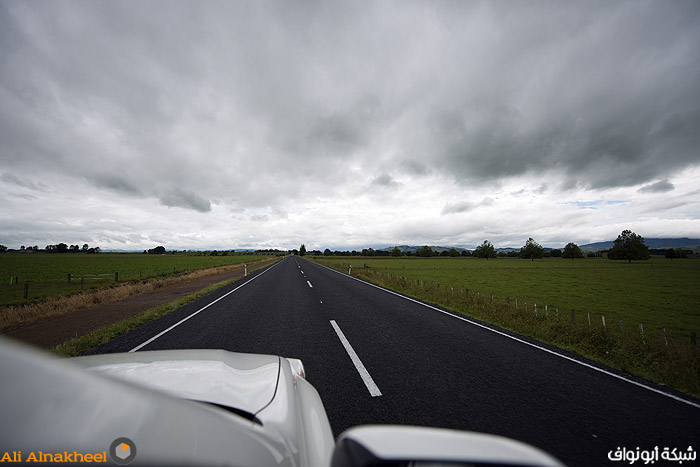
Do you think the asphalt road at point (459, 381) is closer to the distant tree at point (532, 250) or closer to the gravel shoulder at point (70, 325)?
the gravel shoulder at point (70, 325)

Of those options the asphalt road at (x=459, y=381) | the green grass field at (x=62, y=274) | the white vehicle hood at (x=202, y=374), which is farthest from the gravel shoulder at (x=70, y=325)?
the green grass field at (x=62, y=274)

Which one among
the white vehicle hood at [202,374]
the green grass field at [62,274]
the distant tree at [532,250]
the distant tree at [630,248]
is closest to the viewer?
the white vehicle hood at [202,374]

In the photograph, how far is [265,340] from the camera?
221 inches

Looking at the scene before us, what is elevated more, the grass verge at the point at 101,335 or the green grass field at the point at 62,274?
the grass verge at the point at 101,335

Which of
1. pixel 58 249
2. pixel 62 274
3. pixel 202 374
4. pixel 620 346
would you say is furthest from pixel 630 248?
pixel 58 249

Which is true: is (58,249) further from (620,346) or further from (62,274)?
(620,346)

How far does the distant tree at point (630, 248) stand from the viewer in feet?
248

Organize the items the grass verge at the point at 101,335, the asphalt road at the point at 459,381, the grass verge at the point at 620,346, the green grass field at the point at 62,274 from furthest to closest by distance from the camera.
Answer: the green grass field at the point at 62,274 → the grass verge at the point at 101,335 → the grass verge at the point at 620,346 → the asphalt road at the point at 459,381

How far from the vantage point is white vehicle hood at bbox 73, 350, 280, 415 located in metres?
1.68

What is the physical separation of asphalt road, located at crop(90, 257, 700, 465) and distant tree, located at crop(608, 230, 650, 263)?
106m

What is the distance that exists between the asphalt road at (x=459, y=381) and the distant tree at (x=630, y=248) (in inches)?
4168

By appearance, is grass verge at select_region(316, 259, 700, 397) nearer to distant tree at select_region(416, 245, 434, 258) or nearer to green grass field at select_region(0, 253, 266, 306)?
green grass field at select_region(0, 253, 266, 306)

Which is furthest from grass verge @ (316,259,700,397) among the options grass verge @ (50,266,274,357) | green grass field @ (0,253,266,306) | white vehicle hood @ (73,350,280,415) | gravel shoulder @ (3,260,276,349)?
green grass field @ (0,253,266,306)

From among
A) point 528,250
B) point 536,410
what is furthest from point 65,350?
point 528,250
